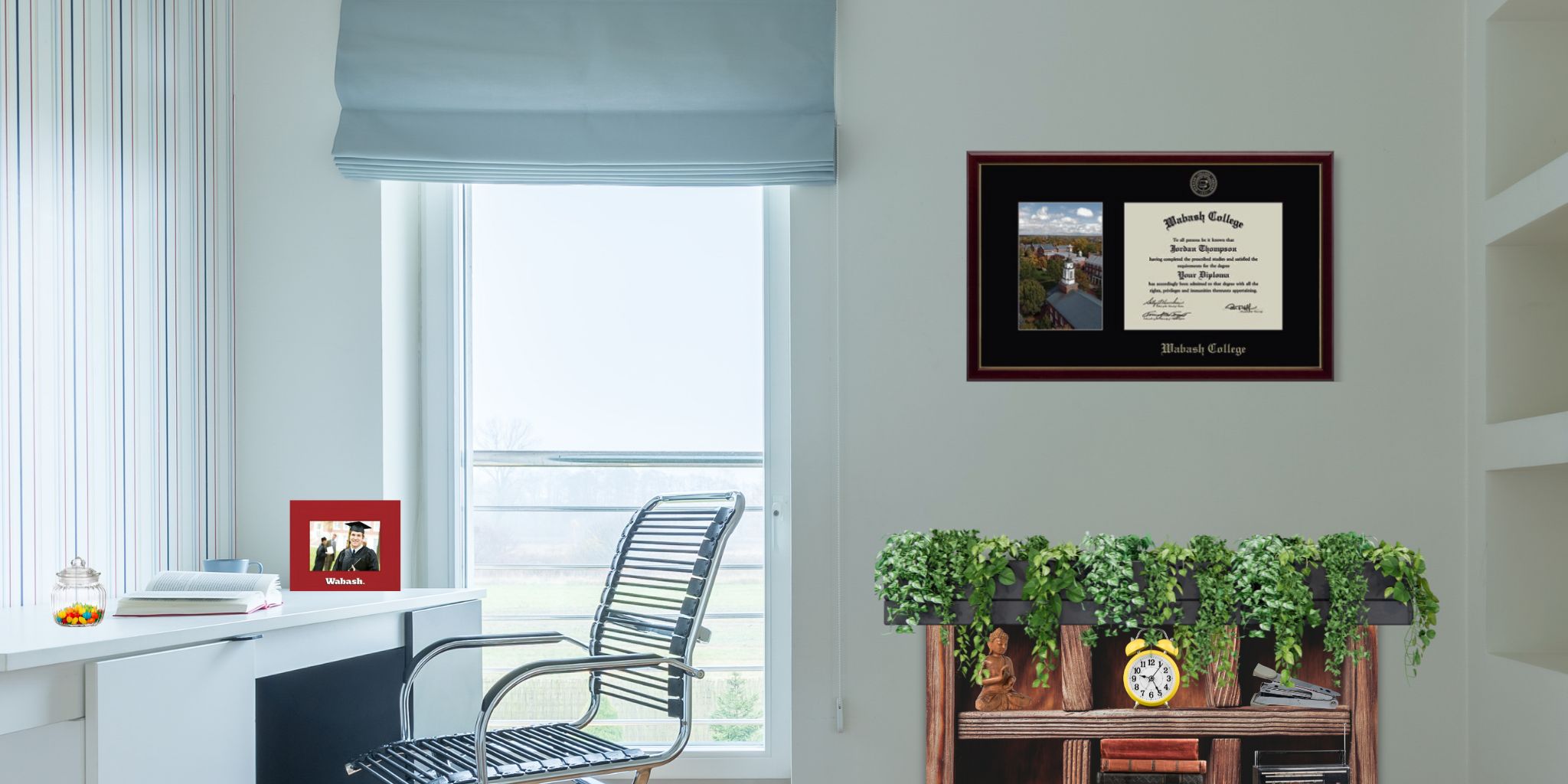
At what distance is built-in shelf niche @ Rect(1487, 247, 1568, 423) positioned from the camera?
273cm

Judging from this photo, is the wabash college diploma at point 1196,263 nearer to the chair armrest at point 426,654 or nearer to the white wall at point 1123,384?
the white wall at point 1123,384

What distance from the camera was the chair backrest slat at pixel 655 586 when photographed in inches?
93.9

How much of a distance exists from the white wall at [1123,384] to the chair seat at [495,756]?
0.64m

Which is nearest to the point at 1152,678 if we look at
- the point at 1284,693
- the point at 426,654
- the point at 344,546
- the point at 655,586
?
the point at 1284,693

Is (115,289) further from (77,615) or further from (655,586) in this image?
(655,586)

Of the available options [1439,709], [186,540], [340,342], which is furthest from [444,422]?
[1439,709]

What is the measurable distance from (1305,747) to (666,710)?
1262 mm

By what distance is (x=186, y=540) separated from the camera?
260 cm

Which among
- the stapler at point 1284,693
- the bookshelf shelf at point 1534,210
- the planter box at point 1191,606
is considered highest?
the bookshelf shelf at point 1534,210

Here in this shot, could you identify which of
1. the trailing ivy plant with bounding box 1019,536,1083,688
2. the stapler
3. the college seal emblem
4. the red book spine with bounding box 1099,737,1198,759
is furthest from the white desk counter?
the college seal emblem

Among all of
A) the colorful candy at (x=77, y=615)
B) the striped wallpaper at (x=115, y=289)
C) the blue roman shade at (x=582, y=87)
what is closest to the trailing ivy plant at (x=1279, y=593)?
the blue roman shade at (x=582, y=87)

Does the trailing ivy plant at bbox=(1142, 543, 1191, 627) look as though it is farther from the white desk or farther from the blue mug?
the blue mug

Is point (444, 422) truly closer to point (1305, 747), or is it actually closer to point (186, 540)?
point (186, 540)

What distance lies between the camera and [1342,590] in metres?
1.72
